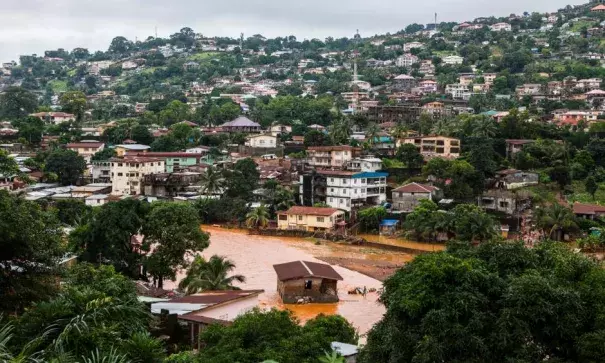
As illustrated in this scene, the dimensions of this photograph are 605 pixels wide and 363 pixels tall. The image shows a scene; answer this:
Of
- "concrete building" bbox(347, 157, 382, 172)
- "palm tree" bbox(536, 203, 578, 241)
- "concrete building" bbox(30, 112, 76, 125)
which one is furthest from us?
"concrete building" bbox(30, 112, 76, 125)

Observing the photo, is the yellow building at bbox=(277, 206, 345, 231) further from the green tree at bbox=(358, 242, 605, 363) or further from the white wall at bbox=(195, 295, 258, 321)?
the green tree at bbox=(358, 242, 605, 363)

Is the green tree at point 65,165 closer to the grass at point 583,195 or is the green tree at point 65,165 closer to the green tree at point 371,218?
the green tree at point 371,218

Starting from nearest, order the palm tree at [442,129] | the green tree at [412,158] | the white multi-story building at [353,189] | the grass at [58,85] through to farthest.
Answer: the white multi-story building at [353,189], the green tree at [412,158], the palm tree at [442,129], the grass at [58,85]

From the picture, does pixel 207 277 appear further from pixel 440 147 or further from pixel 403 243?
pixel 440 147

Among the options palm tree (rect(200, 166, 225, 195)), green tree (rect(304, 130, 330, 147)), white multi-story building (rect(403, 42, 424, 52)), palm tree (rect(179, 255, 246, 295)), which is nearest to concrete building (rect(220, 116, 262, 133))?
green tree (rect(304, 130, 330, 147))

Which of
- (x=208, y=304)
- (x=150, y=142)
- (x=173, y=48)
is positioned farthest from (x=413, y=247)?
(x=173, y=48)

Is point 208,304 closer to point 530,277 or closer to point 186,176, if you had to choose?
point 530,277

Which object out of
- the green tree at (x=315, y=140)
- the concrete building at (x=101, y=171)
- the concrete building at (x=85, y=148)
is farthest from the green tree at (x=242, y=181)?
the concrete building at (x=85, y=148)

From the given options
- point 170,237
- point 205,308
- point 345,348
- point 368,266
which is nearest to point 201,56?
point 368,266
